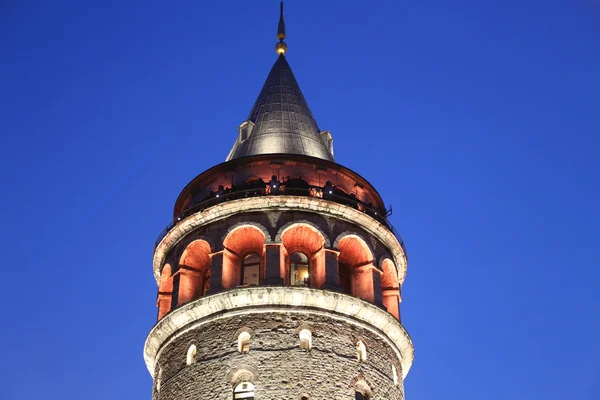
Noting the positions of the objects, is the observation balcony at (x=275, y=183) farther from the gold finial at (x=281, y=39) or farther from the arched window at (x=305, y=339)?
the gold finial at (x=281, y=39)

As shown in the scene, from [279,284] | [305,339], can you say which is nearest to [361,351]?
[305,339]

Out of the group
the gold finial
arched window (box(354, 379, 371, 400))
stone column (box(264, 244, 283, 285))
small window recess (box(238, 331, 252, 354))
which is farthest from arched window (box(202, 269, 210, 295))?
the gold finial

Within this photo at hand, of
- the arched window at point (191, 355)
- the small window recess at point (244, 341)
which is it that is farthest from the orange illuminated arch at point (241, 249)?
the arched window at point (191, 355)

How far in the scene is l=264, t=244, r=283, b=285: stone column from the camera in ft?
114

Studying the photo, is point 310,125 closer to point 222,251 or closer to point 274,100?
point 274,100

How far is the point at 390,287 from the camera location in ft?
127

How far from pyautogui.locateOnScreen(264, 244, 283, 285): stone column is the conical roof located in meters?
6.05

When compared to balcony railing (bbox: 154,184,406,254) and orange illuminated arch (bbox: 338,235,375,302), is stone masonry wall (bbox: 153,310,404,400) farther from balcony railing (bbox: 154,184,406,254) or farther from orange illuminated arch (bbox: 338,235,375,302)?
balcony railing (bbox: 154,184,406,254)

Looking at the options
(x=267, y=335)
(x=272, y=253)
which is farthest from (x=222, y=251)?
(x=267, y=335)

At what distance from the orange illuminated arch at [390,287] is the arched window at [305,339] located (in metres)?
5.35

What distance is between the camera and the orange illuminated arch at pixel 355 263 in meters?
37.1

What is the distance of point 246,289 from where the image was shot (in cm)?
3431

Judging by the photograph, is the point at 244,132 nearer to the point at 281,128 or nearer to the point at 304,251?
the point at 281,128

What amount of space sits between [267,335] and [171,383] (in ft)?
13.2
